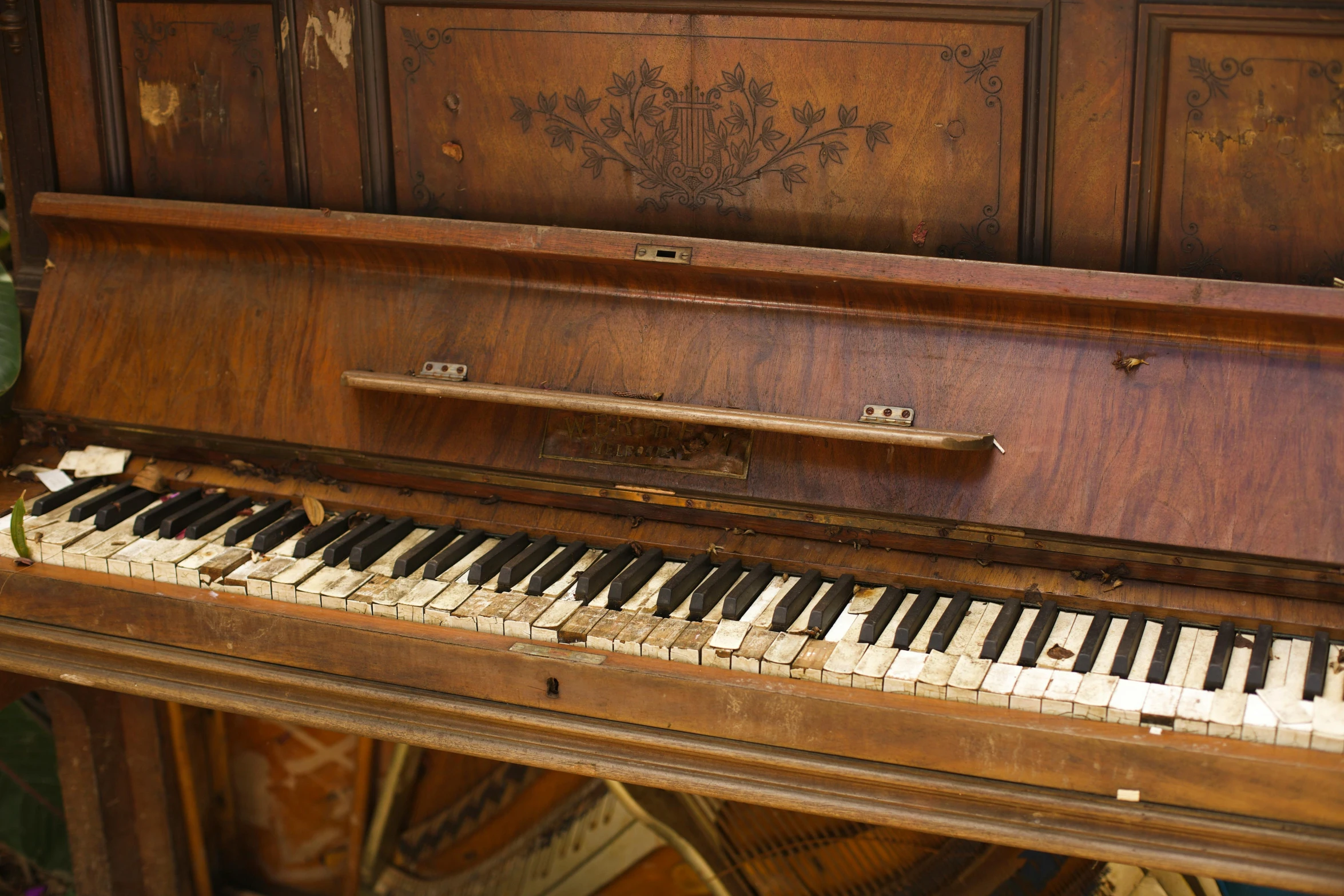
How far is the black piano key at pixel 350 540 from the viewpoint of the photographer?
2123mm

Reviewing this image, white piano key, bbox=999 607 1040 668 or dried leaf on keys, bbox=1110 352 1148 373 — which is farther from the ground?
dried leaf on keys, bbox=1110 352 1148 373

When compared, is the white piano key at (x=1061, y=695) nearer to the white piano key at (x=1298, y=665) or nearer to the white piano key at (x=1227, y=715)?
the white piano key at (x=1227, y=715)

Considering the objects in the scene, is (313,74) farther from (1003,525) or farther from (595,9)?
(1003,525)

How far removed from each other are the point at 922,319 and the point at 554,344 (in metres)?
0.69

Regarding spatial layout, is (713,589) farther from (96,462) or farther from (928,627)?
(96,462)

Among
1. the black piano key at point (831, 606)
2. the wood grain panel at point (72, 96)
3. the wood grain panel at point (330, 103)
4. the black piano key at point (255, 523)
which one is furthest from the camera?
the wood grain panel at point (72, 96)

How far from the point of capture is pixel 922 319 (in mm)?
2109

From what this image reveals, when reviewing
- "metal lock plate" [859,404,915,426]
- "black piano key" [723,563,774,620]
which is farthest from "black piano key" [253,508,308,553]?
"metal lock plate" [859,404,915,426]

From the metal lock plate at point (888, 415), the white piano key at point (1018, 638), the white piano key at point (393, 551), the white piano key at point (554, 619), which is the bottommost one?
the white piano key at point (1018, 638)

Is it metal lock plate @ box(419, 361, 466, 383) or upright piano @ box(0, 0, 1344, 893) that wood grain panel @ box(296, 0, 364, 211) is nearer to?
upright piano @ box(0, 0, 1344, 893)

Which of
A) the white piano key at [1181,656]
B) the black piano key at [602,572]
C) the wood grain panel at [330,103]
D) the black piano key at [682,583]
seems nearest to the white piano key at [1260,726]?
the white piano key at [1181,656]

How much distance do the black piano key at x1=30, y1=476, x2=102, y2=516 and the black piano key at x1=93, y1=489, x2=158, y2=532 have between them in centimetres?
10

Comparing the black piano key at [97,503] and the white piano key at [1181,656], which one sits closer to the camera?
the white piano key at [1181,656]

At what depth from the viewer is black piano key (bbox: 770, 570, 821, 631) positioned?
1.87m
